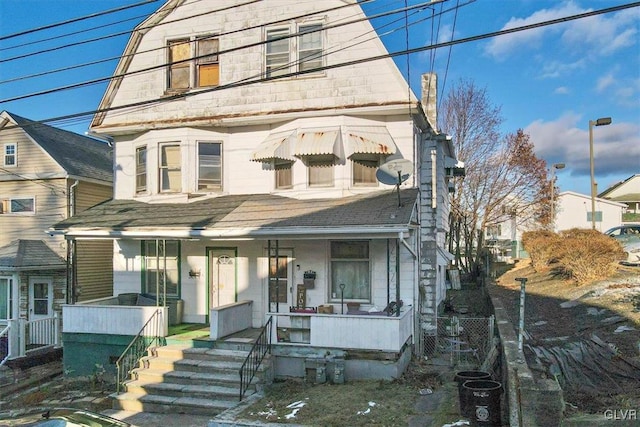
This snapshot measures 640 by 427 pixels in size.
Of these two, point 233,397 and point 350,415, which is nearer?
point 350,415

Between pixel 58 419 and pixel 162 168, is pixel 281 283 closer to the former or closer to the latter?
pixel 162 168

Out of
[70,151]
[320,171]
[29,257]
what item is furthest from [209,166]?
[70,151]

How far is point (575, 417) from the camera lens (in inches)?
259

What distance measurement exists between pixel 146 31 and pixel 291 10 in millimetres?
4696

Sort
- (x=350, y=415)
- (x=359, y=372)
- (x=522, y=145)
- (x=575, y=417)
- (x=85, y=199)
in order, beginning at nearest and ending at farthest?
(x=575, y=417), (x=350, y=415), (x=359, y=372), (x=85, y=199), (x=522, y=145)

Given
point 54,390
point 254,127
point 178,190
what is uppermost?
point 254,127

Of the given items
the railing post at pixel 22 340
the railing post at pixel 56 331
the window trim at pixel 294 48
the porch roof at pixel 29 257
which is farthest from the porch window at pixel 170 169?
the railing post at pixel 56 331

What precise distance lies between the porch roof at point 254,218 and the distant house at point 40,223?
4.74 metres

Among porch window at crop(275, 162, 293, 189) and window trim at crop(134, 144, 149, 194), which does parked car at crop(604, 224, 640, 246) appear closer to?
porch window at crop(275, 162, 293, 189)

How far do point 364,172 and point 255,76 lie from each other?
3.94m

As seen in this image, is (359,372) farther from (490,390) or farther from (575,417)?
(575,417)

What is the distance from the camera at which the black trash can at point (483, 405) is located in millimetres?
7719

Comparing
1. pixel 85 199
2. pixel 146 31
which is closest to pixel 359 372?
pixel 146 31

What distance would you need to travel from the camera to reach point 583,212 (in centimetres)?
5500
